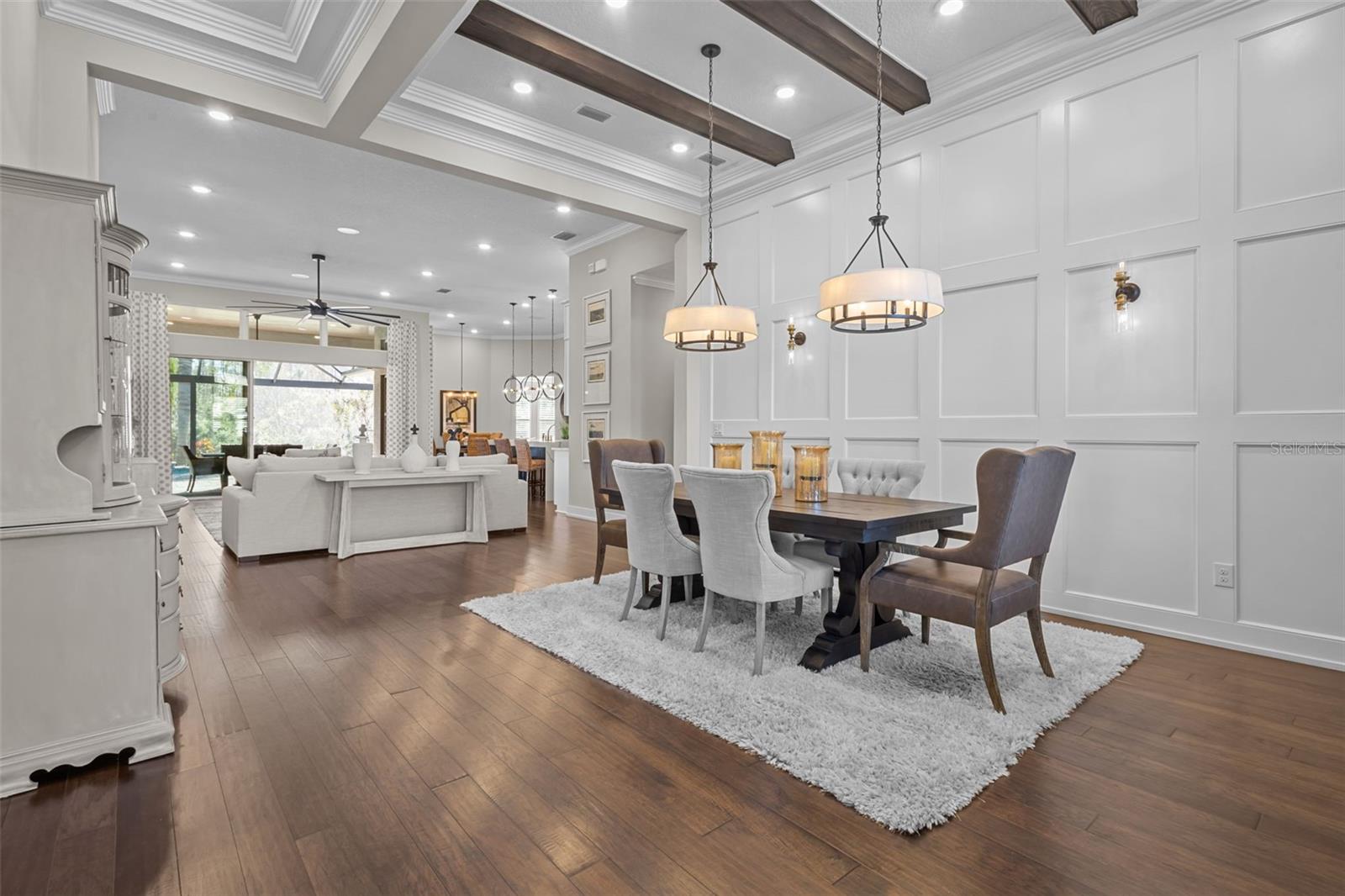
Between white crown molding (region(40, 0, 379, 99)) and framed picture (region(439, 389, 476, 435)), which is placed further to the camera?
framed picture (region(439, 389, 476, 435))

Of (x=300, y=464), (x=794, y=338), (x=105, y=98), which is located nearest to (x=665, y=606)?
(x=794, y=338)

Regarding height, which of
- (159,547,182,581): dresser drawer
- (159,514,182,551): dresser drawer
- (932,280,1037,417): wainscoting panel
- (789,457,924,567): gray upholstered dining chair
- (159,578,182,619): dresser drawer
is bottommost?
(159,578,182,619): dresser drawer

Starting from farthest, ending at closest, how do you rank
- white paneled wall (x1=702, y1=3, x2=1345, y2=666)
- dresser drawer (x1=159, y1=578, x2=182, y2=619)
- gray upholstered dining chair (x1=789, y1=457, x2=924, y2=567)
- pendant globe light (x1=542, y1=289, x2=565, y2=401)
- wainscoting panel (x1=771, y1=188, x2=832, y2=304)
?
pendant globe light (x1=542, y1=289, x2=565, y2=401)
wainscoting panel (x1=771, y1=188, x2=832, y2=304)
gray upholstered dining chair (x1=789, y1=457, x2=924, y2=567)
white paneled wall (x1=702, y1=3, x2=1345, y2=666)
dresser drawer (x1=159, y1=578, x2=182, y2=619)

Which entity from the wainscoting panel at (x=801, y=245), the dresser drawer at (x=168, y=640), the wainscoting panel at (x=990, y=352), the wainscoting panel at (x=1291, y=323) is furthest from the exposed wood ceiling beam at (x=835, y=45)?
the dresser drawer at (x=168, y=640)

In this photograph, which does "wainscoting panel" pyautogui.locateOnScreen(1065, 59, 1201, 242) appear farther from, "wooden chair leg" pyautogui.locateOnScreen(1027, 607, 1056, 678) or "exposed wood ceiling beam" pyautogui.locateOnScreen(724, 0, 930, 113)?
"wooden chair leg" pyautogui.locateOnScreen(1027, 607, 1056, 678)

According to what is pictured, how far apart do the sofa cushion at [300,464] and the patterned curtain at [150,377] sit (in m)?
5.16

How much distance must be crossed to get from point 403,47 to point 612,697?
3298 mm

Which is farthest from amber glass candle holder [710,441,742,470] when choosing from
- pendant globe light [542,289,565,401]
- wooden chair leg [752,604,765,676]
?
pendant globe light [542,289,565,401]

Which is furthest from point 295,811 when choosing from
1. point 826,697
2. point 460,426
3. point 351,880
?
point 460,426

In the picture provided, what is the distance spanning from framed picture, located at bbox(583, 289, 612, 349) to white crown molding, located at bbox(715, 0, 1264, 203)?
8.88ft

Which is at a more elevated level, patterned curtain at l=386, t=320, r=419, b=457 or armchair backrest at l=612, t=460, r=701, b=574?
patterned curtain at l=386, t=320, r=419, b=457

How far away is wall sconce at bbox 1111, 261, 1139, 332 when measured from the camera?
3391 mm

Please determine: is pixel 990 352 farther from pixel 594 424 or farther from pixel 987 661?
pixel 594 424

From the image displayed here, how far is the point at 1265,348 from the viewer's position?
3002mm
